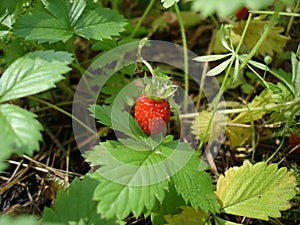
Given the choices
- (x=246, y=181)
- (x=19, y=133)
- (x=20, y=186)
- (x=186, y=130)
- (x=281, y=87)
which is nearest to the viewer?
(x=19, y=133)

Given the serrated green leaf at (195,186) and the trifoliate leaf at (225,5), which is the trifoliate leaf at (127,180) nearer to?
the serrated green leaf at (195,186)

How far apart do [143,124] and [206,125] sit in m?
0.39

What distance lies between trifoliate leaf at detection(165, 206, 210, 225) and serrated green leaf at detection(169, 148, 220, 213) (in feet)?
0.19

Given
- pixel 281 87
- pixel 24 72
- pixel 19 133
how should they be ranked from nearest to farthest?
pixel 19 133
pixel 24 72
pixel 281 87

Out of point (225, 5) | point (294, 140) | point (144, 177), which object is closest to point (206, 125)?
point (294, 140)

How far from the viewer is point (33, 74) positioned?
3.70ft

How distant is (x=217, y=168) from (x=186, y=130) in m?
0.18

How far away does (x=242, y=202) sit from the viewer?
4.58 ft

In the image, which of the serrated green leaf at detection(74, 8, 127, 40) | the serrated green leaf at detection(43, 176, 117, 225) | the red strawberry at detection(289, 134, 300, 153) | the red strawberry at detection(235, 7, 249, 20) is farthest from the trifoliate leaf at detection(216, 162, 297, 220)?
the red strawberry at detection(235, 7, 249, 20)

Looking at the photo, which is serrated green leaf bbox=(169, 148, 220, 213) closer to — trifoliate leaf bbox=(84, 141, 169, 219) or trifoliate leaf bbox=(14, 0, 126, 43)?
trifoliate leaf bbox=(84, 141, 169, 219)

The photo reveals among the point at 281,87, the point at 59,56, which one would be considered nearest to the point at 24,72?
the point at 59,56

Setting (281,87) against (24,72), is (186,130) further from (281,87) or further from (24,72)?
(24,72)

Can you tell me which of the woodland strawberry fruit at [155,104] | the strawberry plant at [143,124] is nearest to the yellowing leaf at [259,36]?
the strawberry plant at [143,124]

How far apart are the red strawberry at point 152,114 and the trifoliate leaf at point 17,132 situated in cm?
41
